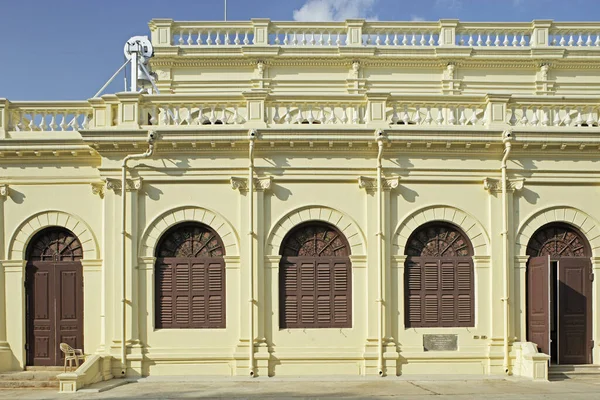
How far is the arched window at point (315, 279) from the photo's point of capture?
1709cm

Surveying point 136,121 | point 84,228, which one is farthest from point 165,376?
point 136,121

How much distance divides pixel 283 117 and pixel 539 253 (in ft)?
21.5

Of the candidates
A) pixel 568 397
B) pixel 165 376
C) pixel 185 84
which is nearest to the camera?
pixel 568 397

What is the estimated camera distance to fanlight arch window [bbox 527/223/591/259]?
17500 mm

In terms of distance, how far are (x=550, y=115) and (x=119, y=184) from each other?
976cm

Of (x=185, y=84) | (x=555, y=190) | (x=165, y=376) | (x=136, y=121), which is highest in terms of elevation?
(x=185, y=84)

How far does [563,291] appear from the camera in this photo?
17.3 m

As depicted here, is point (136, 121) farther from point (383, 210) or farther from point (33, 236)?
point (383, 210)

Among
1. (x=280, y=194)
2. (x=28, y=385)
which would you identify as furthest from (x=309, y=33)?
(x=28, y=385)

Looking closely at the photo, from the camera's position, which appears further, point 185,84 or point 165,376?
point 185,84

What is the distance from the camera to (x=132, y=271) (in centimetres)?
1695

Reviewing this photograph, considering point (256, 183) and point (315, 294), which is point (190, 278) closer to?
point (256, 183)

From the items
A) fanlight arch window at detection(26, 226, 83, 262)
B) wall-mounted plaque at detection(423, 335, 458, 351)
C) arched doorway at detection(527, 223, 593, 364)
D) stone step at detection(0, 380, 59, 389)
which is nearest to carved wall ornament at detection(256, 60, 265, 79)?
fanlight arch window at detection(26, 226, 83, 262)

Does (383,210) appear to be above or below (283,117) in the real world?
below
